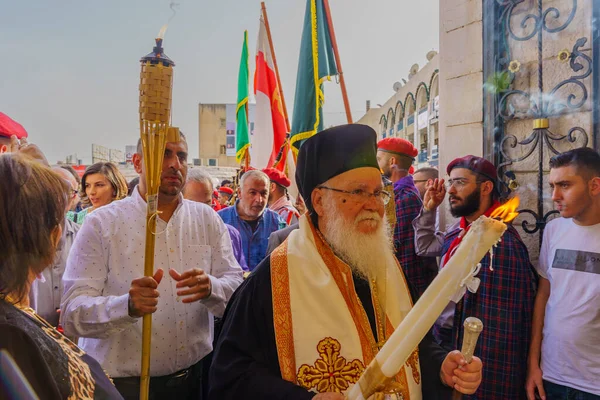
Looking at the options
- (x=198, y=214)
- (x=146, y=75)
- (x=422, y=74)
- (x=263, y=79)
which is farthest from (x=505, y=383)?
(x=422, y=74)

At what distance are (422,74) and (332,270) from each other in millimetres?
21804

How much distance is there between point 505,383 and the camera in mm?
2707

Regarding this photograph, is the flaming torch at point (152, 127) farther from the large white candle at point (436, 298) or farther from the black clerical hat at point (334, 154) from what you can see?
the large white candle at point (436, 298)

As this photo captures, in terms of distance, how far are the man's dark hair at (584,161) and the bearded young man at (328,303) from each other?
1.33 metres

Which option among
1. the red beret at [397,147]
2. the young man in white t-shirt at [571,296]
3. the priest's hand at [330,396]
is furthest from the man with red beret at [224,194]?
the priest's hand at [330,396]

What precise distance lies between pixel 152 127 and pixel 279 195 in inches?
146

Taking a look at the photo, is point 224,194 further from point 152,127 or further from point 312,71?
point 152,127

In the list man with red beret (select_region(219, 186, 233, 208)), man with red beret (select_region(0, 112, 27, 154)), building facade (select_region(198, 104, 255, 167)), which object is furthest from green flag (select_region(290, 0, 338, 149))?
building facade (select_region(198, 104, 255, 167))

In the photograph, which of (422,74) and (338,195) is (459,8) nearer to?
(338,195)

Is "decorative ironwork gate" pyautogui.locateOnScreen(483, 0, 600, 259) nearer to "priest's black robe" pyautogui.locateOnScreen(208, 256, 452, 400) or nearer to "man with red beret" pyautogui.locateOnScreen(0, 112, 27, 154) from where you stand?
"priest's black robe" pyautogui.locateOnScreen(208, 256, 452, 400)

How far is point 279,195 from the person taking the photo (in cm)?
589

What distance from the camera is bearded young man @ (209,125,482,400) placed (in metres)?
1.78

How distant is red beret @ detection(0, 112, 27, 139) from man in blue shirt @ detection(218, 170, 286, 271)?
233 centimetres

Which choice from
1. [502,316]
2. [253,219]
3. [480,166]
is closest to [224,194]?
[253,219]
